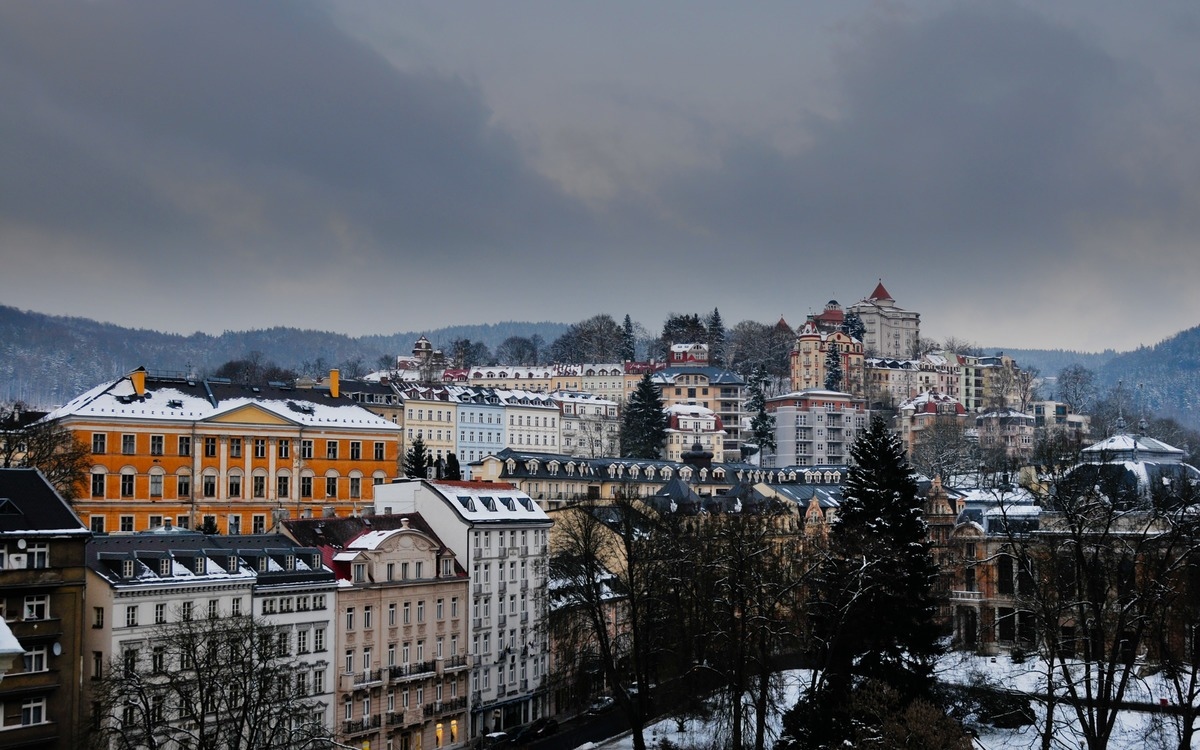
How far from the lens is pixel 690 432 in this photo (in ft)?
574

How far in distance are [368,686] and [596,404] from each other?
380 feet

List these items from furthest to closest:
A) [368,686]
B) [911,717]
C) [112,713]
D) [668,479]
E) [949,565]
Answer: [668,479] < [949,565] < [368,686] < [112,713] < [911,717]

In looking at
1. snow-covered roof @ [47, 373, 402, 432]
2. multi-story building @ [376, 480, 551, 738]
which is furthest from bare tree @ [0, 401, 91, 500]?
multi-story building @ [376, 480, 551, 738]

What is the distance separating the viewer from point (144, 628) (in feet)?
169

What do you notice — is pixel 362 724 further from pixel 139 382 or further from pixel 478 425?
pixel 478 425

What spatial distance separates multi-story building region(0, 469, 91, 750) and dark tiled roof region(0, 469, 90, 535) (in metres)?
0.04

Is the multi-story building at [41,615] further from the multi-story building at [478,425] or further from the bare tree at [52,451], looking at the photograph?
the multi-story building at [478,425]

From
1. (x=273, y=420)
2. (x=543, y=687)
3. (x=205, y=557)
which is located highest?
(x=273, y=420)

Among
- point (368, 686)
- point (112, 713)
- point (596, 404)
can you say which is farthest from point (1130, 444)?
point (596, 404)

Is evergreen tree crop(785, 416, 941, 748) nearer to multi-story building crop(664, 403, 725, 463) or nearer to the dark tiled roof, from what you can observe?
the dark tiled roof

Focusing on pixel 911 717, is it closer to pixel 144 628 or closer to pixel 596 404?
pixel 144 628

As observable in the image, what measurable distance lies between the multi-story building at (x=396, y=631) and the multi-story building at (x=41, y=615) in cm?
1348

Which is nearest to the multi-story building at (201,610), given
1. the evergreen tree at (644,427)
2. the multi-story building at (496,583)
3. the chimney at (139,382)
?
the multi-story building at (496,583)

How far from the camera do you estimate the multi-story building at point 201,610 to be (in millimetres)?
49281
